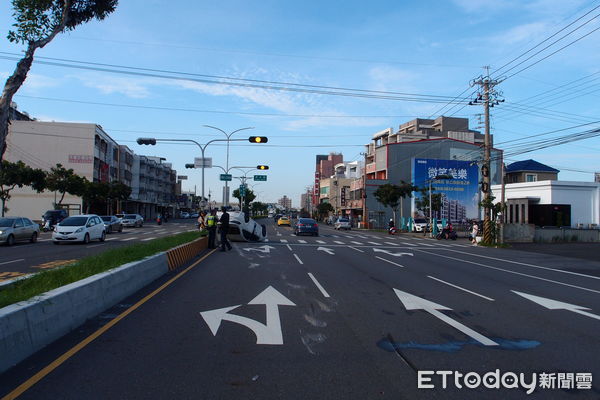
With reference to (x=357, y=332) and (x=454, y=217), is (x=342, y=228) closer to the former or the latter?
(x=454, y=217)

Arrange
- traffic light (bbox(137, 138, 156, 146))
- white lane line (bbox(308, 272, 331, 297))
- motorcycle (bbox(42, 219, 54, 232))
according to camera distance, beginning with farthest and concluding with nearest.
Result: motorcycle (bbox(42, 219, 54, 232)), traffic light (bbox(137, 138, 156, 146)), white lane line (bbox(308, 272, 331, 297))

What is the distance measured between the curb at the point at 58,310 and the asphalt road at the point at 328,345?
20cm

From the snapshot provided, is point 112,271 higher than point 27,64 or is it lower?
lower

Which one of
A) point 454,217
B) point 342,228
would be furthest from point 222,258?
point 454,217

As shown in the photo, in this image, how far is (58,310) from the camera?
6.50 m

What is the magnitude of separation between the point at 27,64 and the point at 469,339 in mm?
10848

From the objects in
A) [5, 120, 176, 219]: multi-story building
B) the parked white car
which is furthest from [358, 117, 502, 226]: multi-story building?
[5, 120, 176, 219]: multi-story building

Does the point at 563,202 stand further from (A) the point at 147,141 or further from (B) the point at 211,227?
(A) the point at 147,141

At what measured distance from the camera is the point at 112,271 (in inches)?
357

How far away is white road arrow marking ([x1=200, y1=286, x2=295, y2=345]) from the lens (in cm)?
673

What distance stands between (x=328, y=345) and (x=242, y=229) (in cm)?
2107

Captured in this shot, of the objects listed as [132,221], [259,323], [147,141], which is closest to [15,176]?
[132,221]

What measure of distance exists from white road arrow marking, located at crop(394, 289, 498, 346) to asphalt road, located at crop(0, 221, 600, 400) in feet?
0.08

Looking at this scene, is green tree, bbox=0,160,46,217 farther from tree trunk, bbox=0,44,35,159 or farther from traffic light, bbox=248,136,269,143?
tree trunk, bbox=0,44,35,159
